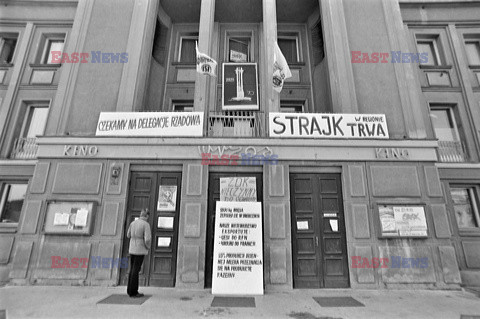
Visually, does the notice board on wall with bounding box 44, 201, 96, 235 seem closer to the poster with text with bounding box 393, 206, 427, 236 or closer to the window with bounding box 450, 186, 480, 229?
the poster with text with bounding box 393, 206, 427, 236

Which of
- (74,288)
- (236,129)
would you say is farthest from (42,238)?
(236,129)

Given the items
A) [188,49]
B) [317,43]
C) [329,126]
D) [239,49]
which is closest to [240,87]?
[239,49]

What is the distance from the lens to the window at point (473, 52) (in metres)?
11.4

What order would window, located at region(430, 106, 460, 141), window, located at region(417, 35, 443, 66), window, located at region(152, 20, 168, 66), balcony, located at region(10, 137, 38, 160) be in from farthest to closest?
1. window, located at region(152, 20, 168, 66)
2. window, located at region(417, 35, 443, 66)
3. window, located at region(430, 106, 460, 141)
4. balcony, located at region(10, 137, 38, 160)

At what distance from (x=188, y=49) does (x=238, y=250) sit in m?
9.71

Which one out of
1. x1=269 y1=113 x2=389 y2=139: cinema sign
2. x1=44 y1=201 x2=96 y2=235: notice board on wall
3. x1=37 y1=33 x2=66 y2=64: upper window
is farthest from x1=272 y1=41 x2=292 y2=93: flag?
x1=37 y1=33 x2=66 y2=64: upper window

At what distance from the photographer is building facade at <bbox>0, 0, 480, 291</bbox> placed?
737cm

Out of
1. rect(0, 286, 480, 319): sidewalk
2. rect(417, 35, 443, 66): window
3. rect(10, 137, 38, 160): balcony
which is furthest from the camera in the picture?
rect(417, 35, 443, 66): window

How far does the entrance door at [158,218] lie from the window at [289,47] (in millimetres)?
7894

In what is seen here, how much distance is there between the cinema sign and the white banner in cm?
250

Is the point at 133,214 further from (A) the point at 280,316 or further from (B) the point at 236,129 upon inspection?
(A) the point at 280,316

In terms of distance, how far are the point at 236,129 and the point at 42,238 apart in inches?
267

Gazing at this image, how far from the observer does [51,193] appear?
784cm

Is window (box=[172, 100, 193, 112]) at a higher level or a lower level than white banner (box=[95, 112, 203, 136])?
higher
